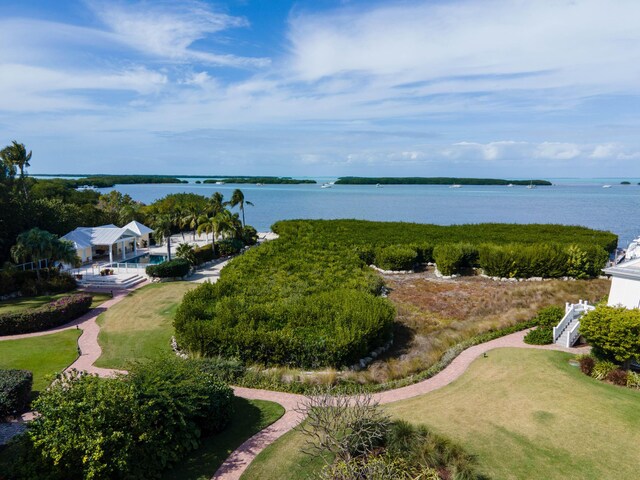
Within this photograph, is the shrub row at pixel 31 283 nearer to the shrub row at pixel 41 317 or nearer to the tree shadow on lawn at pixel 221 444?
the shrub row at pixel 41 317

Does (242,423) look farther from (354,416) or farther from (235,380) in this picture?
(354,416)

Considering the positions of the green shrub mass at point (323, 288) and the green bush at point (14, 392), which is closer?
the green bush at point (14, 392)

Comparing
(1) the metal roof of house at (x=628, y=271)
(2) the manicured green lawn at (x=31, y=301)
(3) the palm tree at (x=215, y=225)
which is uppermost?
(1) the metal roof of house at (x=628, y=271)

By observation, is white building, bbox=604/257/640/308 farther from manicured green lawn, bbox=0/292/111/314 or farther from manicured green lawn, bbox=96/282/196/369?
manicured green lawn, bbox=0/292/111/314

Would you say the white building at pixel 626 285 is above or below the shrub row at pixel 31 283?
above

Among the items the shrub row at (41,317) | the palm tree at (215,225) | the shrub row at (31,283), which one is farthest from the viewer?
the palm tree at (215,225)

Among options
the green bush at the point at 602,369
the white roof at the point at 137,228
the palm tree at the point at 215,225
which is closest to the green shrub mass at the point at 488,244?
the palm tree at the point at 215,225

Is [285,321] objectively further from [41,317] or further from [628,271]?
[628,271]

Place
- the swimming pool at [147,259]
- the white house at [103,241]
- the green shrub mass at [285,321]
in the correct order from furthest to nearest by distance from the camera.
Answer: the swimming pool at [147,259] → the white house at [103,241] → the green shrub mass at [285,321]
